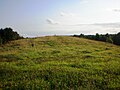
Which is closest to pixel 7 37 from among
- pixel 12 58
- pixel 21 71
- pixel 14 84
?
pixel 12 58

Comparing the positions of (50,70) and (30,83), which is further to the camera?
(50,70)

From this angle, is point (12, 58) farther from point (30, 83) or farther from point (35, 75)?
point (30, 83)

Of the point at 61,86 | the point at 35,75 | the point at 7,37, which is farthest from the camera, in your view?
the point at 7,37

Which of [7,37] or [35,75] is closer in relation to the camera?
[35,75]

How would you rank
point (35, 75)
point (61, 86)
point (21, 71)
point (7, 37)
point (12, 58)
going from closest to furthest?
point (61, 86), point (35, 75), point (21, 71), point (12, 58), point (7, 37)

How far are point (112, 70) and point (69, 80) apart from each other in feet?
22.2

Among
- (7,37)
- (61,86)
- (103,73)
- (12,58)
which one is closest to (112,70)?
(103,73)

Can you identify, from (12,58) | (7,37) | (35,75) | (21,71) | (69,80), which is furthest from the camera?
(7,37)

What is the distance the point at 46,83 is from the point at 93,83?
181 inches

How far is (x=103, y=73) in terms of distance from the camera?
25125 millimetres

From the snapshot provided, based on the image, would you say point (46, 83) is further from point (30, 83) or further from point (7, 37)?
point (7, 37)

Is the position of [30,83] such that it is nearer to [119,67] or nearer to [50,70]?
[50,70]

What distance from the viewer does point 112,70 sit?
2647cm

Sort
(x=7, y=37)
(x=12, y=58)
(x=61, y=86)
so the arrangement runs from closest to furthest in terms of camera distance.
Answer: (x=61, y=86)
(x=12, y=58)
(x=7, y=37)
